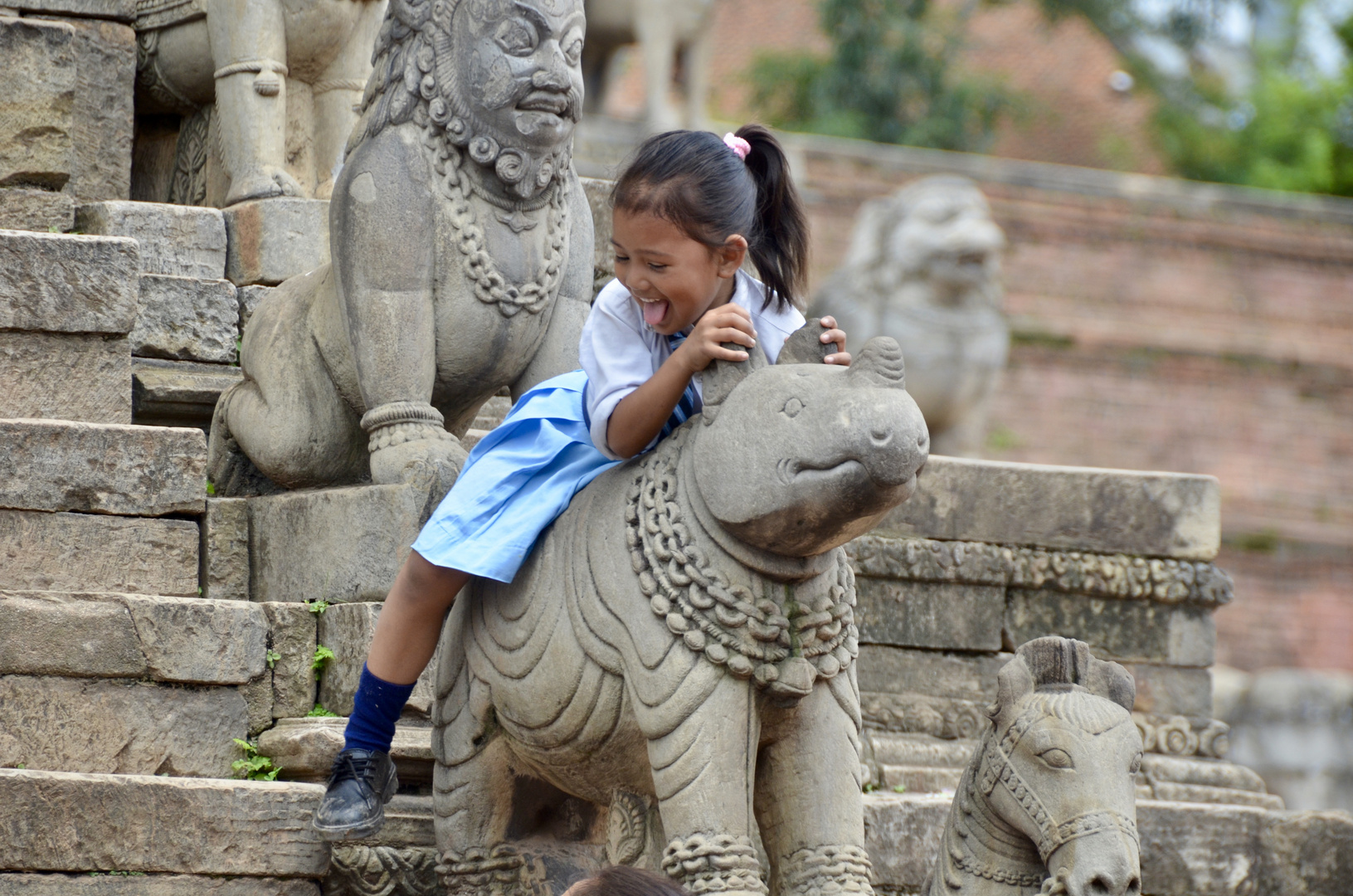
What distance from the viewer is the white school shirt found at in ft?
11.1

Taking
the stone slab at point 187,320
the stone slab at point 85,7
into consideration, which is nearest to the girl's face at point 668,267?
the stone slab at point 187,320

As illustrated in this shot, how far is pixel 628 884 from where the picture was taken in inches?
92.4

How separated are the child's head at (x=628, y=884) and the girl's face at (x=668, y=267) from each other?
1207 mm

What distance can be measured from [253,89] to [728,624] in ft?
10.6

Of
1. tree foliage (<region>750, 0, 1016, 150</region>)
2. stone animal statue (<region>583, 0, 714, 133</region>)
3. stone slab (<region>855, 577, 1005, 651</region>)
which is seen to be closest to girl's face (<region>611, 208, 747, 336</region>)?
stone slab (<region>855, 577, 1005, 651</region>)

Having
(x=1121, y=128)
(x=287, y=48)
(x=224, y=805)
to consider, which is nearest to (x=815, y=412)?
(x=224, y=805)

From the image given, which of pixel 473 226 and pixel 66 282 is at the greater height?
pixel 473 226

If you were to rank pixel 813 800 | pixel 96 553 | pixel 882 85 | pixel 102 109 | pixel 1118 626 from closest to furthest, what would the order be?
1. pixel 813 800
2. pixel 96 553
3. pixel 1118 626
4. pixel 102 109
5. pixel 882 85

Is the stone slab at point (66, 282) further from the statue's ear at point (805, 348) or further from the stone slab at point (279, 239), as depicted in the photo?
the statue's ear at point (805, 348)

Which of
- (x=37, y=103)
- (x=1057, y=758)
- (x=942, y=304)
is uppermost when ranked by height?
(x=942, y=304)

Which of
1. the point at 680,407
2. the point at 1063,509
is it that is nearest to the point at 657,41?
the point at 1063,509

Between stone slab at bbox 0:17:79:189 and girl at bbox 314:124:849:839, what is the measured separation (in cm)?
281

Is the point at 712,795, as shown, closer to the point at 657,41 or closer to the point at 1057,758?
the point at 1057,758

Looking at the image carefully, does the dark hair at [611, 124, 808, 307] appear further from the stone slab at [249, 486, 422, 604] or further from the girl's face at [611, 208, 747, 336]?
the stone slab at [249, 486, 422, 604]
